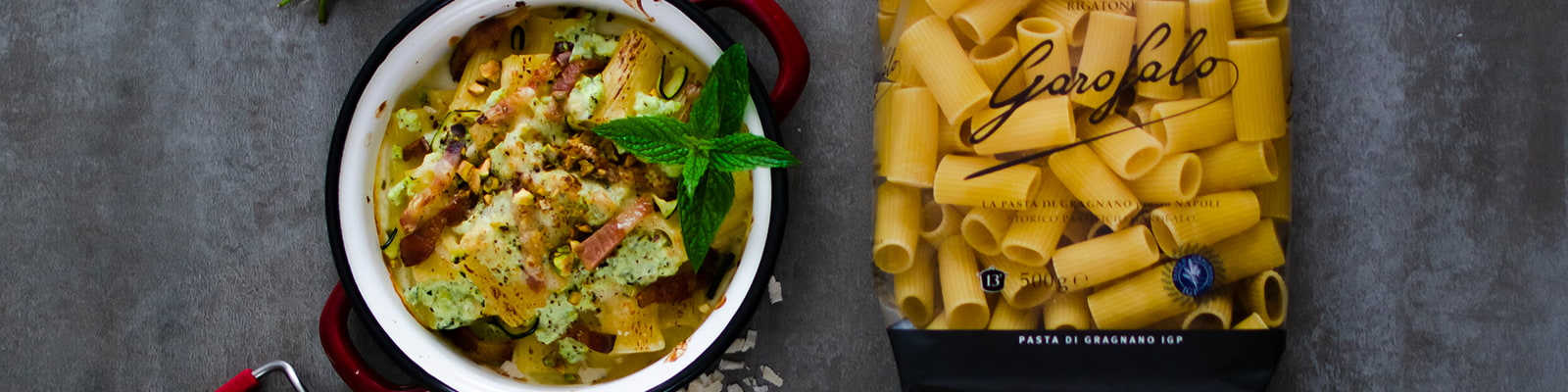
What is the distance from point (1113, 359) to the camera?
1027mm

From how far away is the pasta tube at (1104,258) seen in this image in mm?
984

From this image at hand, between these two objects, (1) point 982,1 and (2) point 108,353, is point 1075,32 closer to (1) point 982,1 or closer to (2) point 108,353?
(1) point 982,1

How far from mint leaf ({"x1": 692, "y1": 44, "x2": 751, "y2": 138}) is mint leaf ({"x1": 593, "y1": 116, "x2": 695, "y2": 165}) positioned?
20mm

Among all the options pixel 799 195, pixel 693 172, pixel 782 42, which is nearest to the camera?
pixel 693 172

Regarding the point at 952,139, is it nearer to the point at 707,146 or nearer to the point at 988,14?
the point at 988,14

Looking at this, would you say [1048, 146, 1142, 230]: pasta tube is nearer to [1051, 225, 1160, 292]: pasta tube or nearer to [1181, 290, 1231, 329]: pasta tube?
[1051, 225, 1160, 292]: pasta tube

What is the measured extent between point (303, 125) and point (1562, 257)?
1647mm

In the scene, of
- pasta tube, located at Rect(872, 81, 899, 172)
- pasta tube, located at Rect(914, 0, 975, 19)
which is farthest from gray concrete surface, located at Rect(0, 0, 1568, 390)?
pasta tube, located at Rect(914, 0, 975, 19)

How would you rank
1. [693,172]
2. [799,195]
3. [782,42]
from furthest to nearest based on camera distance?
1. [799,195]
2. [782,42]
3. [693,172]

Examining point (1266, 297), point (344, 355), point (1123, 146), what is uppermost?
point (1123, 146)

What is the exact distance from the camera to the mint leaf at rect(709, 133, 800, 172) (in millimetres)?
967

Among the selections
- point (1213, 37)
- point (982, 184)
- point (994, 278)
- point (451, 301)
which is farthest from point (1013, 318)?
point (451, 301)

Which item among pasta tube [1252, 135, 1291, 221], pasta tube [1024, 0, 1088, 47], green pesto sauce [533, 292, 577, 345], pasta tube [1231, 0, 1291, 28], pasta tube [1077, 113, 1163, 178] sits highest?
pasta tube [1024, 0, 1088, 47]

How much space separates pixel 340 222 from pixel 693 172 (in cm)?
45
